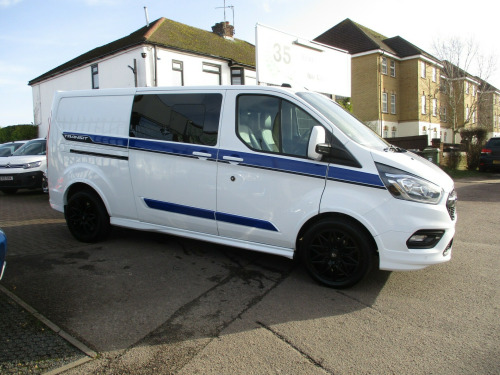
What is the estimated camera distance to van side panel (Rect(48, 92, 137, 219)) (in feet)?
16.8

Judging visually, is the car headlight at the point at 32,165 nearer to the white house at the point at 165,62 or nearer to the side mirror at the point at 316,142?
the side mirror at the point at 316,142

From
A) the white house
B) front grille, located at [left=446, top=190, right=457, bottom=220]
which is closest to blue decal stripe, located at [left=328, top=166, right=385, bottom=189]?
front grille, located at [left=446, top=190, right=457, bottom=220]

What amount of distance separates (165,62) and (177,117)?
18.9m

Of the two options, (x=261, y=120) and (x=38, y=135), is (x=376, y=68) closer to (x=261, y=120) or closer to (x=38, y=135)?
(x=38, y=135)

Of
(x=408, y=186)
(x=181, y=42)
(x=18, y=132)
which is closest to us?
(x=408, y=186)

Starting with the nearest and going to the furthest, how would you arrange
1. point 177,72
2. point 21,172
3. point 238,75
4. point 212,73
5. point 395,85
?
point 21,172, point 177,72, point 212,73, point 238,75, point 395,85

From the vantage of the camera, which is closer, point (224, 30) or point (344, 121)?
point (344, 121)

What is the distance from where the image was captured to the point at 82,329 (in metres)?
3.13

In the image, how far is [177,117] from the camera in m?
4.73

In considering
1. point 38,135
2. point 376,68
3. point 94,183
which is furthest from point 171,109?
point 376,68

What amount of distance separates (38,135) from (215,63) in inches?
622

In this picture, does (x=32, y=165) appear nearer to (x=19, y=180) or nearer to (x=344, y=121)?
A: (x=19, y=180)

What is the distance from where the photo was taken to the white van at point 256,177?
12.2ft

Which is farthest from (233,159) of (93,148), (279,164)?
(93,148)
